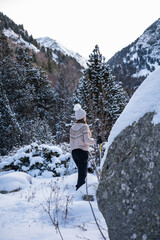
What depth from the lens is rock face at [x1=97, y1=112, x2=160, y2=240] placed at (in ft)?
4.33

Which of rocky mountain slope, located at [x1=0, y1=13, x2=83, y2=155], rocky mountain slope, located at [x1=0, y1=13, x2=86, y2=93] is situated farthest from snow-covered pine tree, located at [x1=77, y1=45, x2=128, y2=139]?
rocky mountain slope, located at [x1=0, y1=13, x2=86, y2=93]

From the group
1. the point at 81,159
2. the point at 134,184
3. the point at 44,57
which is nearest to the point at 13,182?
the point at 81,159

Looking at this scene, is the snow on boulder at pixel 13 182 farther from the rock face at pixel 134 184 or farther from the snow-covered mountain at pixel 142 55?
the snow-covered mountain at pixel 142 55

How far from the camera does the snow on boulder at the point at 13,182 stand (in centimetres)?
391

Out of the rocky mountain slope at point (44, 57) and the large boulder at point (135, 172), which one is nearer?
the large boulder at point (135, 172)

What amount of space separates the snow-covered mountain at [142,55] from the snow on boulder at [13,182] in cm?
8044

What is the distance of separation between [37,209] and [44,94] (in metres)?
20.2

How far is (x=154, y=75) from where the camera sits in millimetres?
1614

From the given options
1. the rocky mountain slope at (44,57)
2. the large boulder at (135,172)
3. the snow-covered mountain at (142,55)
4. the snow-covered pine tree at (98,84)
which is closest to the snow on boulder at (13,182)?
the large boulder at (135,172)

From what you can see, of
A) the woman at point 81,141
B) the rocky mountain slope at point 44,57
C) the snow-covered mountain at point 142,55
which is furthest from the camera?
the snow-covered mountain at point 142,55

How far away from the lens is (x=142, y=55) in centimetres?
9931

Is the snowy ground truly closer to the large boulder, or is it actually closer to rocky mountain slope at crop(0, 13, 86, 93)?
the large boulder

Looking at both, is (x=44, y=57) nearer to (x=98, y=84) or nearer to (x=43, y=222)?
(x=98, y=84)

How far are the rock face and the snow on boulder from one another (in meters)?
2.98
